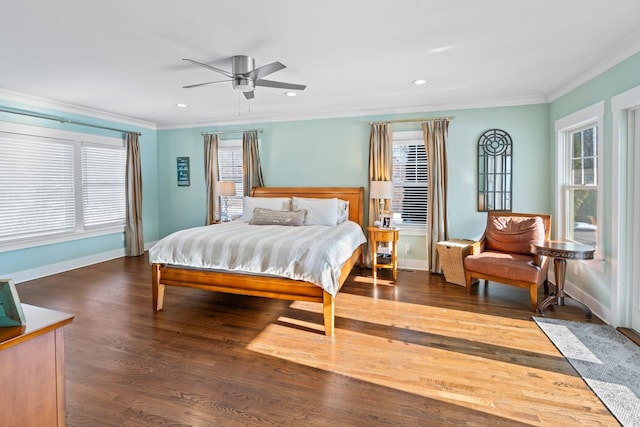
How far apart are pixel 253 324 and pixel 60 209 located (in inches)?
159

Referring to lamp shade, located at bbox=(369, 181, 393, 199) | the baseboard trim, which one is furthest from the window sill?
lamp shade, located at bbox=(369, 181, 393, 199)

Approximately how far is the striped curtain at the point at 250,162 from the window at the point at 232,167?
0.31 m

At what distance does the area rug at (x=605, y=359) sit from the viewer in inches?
79.9

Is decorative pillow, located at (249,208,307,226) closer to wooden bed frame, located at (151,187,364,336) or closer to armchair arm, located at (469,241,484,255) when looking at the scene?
wooden bed frame, located at (151,187,364,336)

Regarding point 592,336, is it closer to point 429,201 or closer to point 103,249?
point 429,201

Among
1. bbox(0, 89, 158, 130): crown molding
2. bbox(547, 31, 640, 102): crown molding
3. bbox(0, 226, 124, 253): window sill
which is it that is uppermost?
bbox(0, 89, 158, 130): crown molding

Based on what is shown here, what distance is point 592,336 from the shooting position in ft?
9.49

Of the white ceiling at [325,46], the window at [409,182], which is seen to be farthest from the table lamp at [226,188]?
the window at [409,182]

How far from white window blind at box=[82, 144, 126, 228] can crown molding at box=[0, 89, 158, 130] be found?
0.52 m

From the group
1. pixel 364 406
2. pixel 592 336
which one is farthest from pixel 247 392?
pixel 592 336

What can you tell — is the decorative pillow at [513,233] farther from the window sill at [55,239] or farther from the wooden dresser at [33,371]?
the window sill at [55,239]

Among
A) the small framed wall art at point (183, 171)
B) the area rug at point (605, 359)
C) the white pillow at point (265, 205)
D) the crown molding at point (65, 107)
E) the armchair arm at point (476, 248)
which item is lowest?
the area rug at point (605, 359)

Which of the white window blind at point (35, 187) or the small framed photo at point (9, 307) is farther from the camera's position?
the white window blind at point (35, 187)

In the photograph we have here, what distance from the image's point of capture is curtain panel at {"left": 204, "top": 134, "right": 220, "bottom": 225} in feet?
20.4
